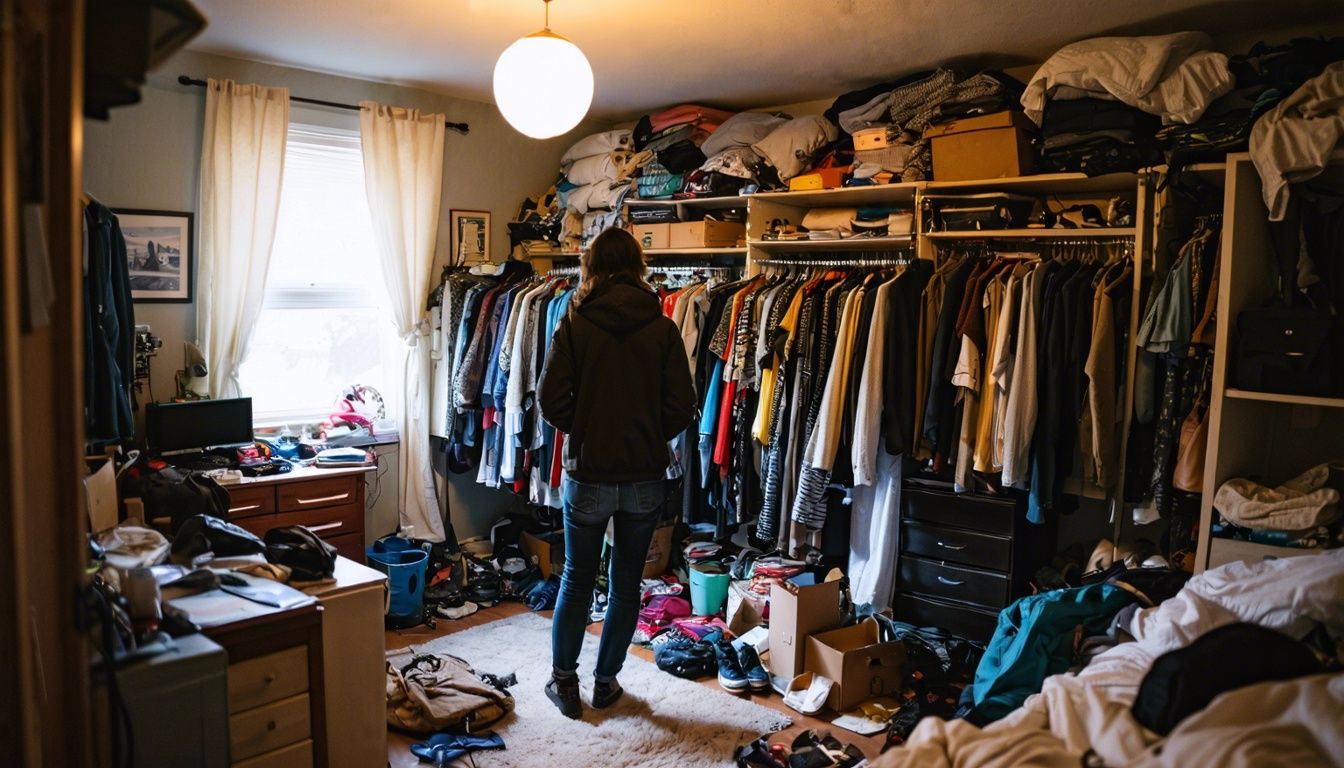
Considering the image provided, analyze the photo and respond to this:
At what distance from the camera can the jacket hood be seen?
9.86 ft

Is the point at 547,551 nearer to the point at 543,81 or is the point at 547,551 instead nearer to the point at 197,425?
the point at 197,425

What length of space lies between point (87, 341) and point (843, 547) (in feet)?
9.02

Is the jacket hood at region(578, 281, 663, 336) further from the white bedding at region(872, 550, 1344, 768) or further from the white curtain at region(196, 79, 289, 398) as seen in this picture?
the white curtain at region(196, 79, 289, 398)

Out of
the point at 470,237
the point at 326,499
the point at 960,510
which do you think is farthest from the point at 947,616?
the point at 470,237

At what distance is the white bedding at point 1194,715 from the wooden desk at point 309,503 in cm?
276

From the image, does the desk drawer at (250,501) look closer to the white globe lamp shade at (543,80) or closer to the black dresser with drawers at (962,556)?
the white globe lamp shade at (543,80)

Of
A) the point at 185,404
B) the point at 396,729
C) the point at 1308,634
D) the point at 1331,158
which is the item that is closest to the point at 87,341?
the point at 185,404

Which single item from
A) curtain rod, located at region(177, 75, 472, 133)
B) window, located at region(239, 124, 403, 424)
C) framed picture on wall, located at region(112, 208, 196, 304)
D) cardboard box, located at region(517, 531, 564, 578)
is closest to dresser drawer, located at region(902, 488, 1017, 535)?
cardboard box, located at region(517, 531, 564, 578)

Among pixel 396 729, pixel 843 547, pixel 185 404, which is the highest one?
pixel 185 404

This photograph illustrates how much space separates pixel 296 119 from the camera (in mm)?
4312

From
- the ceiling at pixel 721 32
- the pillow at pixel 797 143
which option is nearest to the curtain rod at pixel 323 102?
the ceiling at pixel 721 32

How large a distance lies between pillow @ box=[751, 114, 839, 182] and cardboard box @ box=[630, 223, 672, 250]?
621 mm

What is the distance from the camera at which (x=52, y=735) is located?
1427mm

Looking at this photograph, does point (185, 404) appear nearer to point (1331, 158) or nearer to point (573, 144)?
point (573, 144)
